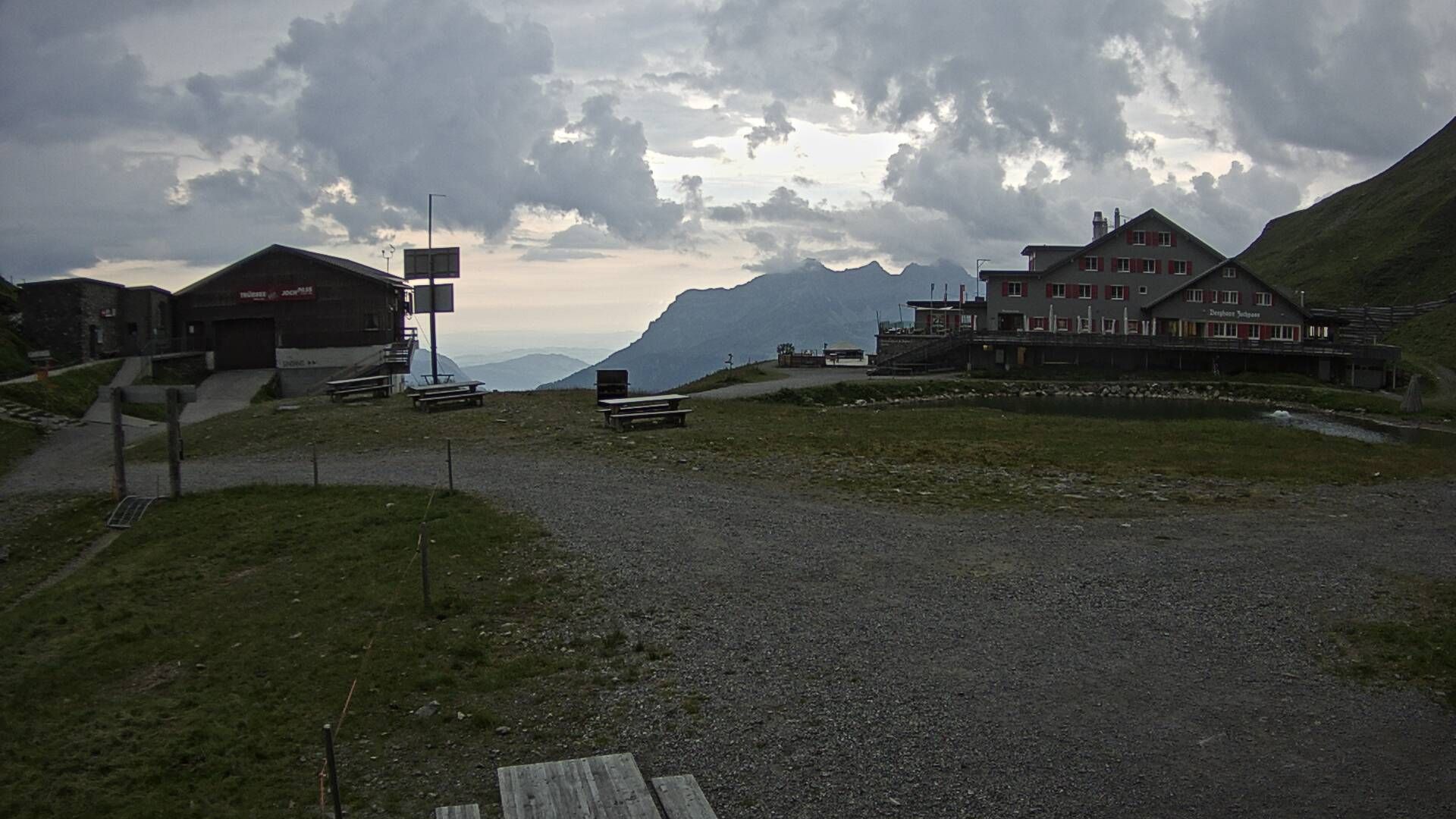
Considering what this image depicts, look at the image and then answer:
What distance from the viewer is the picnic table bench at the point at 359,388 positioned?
39156 millimetres

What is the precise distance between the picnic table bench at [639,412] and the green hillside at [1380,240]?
284 ft

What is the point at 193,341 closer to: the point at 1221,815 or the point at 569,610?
the point at 569,610

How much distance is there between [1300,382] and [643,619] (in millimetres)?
63127

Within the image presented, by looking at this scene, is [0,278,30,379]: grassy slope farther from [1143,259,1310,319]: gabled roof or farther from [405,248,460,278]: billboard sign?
[1143,259,1310,319]: gabled roof

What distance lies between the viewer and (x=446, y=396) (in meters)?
35.6

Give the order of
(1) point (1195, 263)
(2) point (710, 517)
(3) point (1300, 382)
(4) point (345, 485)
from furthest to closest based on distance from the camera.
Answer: (1) point (1195, 263) → (3) point (1300, 382) → (4) point (345, 485) → (2) point (710, 517)

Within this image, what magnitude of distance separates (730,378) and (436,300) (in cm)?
1713

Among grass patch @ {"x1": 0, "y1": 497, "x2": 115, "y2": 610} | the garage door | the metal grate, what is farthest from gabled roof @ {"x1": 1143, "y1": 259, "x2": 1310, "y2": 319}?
grass patch @ {"x1": 0, "y1": 497, "x2": 115, "y2": 610}

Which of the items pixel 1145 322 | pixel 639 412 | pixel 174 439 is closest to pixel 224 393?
pixel 639 412

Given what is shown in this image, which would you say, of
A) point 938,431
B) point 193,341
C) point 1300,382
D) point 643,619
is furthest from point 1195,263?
point 643,619

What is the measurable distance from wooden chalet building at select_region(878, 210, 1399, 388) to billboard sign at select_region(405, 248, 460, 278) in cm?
3152

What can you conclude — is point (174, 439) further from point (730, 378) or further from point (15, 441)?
point (730, 378)

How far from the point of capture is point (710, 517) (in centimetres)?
1702

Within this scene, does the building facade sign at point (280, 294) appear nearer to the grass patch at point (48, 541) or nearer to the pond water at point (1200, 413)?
the pond water at point (1200, 413)
